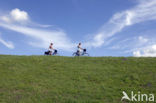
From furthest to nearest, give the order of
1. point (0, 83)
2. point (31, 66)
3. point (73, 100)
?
point (31, 66), point (0, 83), point (73, 100)

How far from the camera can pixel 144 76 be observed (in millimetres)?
18828

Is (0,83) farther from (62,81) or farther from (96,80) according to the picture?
(96,80)

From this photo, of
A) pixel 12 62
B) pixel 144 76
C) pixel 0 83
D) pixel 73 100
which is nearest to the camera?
pixel 73 100

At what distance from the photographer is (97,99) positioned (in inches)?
572

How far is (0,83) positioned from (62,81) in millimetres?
4784

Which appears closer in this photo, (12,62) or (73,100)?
(73,100)

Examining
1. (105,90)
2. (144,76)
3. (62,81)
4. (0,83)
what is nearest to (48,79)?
(62,81)

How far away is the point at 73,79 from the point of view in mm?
18250

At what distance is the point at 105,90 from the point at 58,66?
721cm

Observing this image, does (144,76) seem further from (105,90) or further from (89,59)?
(89,59)

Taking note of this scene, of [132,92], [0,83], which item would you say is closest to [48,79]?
[0,83]

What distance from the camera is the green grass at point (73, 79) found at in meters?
15.0

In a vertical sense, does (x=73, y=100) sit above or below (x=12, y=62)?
below

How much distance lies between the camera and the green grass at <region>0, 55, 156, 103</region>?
49.1ft
